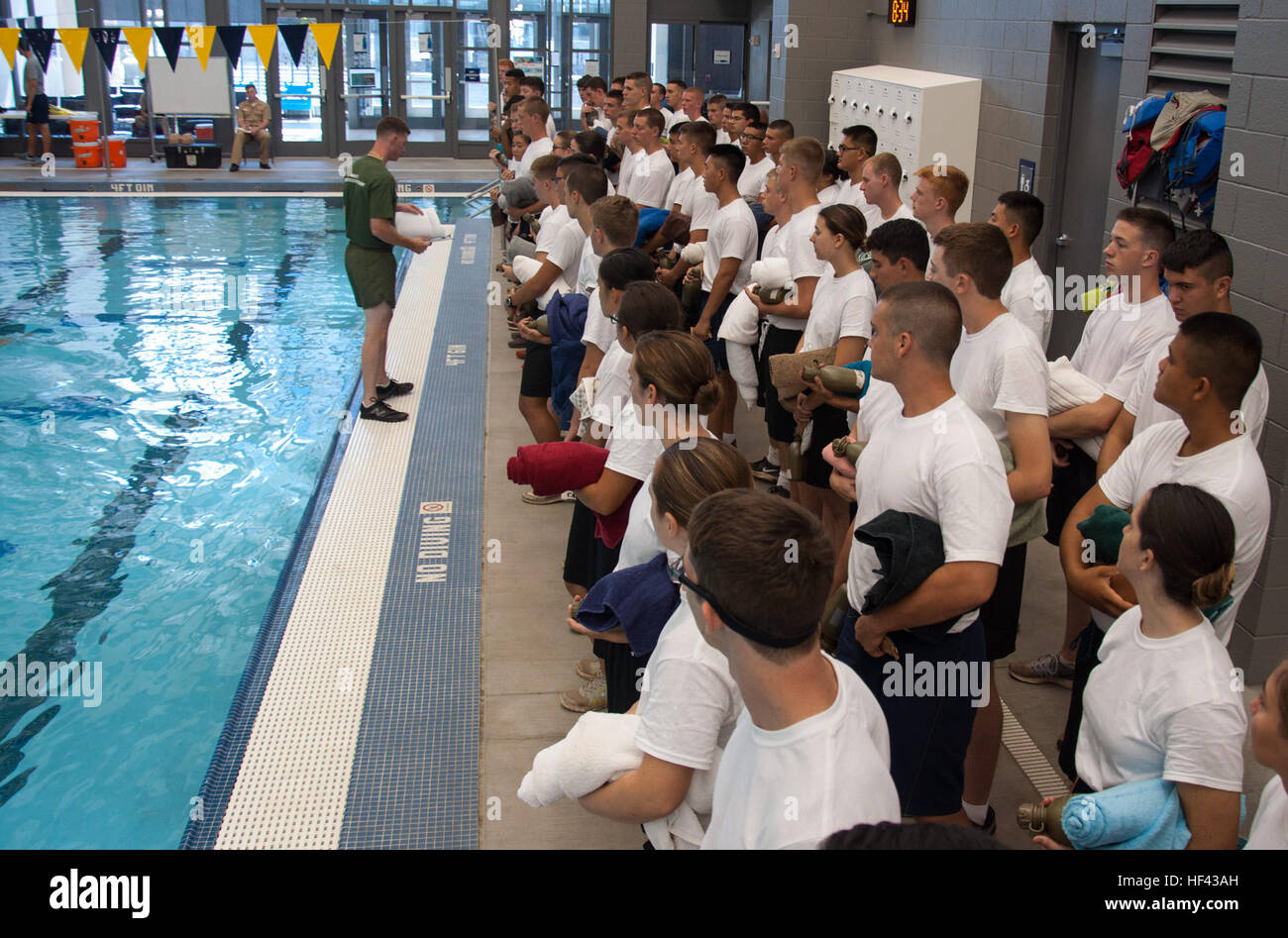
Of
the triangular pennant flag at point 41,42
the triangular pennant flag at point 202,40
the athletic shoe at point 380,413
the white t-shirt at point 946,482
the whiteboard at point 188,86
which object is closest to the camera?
the white t-shirt at point 946,482

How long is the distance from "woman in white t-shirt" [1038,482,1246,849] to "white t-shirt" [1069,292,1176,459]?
1550 millimetres

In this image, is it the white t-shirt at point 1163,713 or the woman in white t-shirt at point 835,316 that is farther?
the woman in white t-shirt at point 835,316

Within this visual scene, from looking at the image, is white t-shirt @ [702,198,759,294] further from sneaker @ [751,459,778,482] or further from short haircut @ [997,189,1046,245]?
short haircut @ [997,189,1046,245]

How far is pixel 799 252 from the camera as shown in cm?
489

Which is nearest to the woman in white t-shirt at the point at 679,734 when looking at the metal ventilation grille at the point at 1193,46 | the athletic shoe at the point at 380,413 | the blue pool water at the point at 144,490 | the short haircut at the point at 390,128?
the blue pool water at the point at 144,490

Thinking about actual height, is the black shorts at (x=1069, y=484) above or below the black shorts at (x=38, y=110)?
below

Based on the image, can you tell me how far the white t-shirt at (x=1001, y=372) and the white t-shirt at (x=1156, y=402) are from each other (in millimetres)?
306

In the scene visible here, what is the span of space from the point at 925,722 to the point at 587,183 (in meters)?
3.34

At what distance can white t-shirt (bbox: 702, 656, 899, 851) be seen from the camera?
150 cm

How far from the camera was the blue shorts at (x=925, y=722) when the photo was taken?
2.53 m

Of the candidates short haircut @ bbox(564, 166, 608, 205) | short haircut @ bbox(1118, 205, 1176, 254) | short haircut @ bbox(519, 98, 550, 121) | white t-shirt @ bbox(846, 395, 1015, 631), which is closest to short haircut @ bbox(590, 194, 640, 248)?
short haircut @ bbox(564, 166, 608, 205)

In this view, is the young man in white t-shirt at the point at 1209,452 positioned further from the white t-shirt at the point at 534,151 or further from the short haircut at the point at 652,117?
the white t-shirt at the point at 534,151

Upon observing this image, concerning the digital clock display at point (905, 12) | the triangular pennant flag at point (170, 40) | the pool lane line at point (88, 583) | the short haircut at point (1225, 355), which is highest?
the triangular pennant flag at point (170, 40)

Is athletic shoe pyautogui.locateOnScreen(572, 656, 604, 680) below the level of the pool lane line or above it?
above
